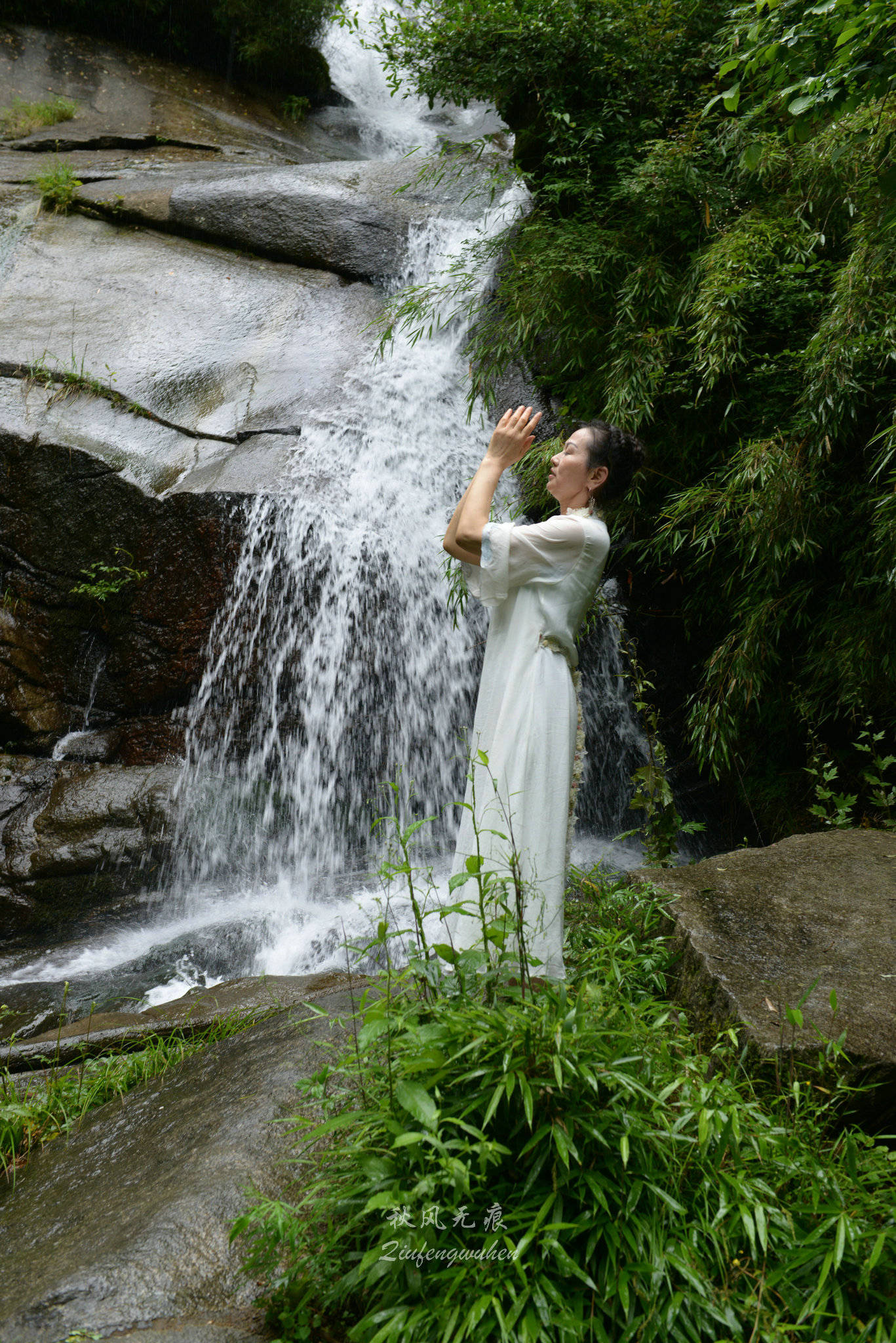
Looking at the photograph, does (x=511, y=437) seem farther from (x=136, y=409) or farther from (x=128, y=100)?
(x=128, y=100)

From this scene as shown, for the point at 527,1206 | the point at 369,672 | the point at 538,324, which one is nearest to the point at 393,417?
the point at 538,324

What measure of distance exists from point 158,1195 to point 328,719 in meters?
4.28

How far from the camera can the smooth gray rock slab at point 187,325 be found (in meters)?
7.11

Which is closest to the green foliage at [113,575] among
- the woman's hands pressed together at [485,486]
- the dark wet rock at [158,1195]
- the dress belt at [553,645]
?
the dark wet rock at [158,1195]

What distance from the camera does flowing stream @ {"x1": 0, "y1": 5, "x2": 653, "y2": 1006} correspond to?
5543mm

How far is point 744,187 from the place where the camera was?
598 centimetres

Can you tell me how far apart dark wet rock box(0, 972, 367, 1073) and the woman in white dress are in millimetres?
1327

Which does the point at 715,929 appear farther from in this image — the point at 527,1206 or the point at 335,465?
the point at 335,465

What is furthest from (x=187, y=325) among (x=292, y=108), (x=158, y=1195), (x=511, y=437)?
(x=292, y=108)

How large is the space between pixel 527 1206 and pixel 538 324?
19.5 ft

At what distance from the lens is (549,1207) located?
71.5 inches

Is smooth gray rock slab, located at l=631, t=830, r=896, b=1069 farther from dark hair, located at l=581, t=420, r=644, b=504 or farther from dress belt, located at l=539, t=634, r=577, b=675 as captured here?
dark hair, located at l=581, t=420, r=644, b=504

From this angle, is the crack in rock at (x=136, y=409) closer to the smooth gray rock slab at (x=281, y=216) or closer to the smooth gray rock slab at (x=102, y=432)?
the smooth gray rock slab at (x=102, y=432)

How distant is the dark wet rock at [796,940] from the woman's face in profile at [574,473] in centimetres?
163
